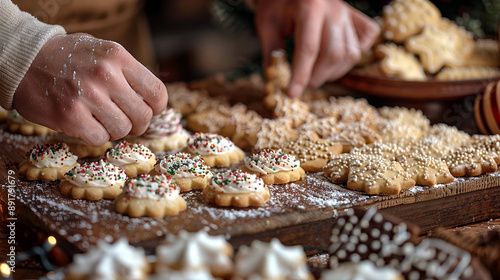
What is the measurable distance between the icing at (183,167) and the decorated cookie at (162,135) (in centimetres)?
29

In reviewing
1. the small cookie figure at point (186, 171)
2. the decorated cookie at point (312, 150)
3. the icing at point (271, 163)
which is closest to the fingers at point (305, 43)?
the decorated cookie at point (312, 150)

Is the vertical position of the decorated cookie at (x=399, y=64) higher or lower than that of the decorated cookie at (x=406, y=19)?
lower

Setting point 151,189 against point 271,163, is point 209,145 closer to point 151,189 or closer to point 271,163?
point 271,163

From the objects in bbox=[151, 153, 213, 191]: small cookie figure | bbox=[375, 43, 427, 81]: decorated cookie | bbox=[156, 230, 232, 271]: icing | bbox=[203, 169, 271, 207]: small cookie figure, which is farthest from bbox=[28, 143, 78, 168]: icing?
bbox=[375, 43, 427, 81]: decorated cookie

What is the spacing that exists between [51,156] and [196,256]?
92 centimetres

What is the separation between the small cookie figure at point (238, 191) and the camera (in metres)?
1.44

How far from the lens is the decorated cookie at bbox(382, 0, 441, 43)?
→ 101 inches

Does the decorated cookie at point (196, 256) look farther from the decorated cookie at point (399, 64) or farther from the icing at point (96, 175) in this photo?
the decorated cookie at point (399, 64)

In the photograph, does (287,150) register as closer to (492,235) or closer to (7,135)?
(492,235)

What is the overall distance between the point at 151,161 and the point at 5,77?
0.51 m

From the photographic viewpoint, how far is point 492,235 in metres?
1.07

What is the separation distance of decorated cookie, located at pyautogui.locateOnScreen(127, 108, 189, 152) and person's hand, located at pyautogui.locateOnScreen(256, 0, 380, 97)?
24.4 inches

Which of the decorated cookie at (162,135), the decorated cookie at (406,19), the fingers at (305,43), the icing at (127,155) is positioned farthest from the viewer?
the decorated cookie at (406,19)

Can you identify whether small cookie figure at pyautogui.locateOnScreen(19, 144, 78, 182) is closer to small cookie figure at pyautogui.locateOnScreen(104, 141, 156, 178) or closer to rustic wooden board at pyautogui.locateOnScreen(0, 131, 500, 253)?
rustic wooden board at pyautogui.locateOnScreen(0, 131, 500, 253)
